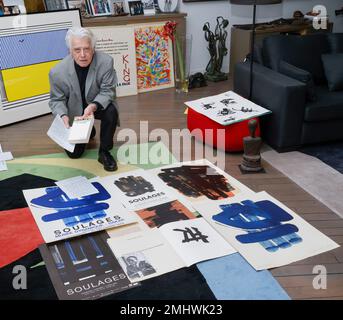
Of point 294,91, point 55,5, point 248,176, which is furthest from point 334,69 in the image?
point 55,5

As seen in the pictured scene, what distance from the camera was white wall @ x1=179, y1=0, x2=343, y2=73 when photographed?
4.75m

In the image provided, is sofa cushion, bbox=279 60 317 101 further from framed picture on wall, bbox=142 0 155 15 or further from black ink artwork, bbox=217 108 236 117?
framed picture on wall, bbox=142 0 155 15

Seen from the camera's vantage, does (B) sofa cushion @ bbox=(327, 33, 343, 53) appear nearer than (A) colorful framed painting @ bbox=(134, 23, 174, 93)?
Yes

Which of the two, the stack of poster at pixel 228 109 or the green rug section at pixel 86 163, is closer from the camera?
the green rug section at pixel 86 163

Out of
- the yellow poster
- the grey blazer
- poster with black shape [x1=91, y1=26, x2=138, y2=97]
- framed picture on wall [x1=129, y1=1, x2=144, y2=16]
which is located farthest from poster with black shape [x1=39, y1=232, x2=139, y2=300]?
framed picture on wall [x1=129, y1=1, x2=144, y2=16]

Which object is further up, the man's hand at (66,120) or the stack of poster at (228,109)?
the man's hand at (66,120)

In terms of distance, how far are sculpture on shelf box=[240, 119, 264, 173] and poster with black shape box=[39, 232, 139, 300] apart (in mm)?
1061

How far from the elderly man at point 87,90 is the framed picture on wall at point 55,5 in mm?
1432

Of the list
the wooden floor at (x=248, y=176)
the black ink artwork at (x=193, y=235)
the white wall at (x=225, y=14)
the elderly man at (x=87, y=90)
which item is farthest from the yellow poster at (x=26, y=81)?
the black ink artwork at (x=193, y=235)

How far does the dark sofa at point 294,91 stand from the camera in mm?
2811

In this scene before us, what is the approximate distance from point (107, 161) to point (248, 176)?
880 mm

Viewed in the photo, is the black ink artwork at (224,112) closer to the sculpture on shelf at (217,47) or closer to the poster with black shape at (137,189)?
the poster with black shape at (137,189)

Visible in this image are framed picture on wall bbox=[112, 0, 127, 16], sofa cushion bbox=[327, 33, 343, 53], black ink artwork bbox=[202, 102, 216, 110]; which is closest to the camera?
black ink artwork bbox=[202, 102, 216, 110]
